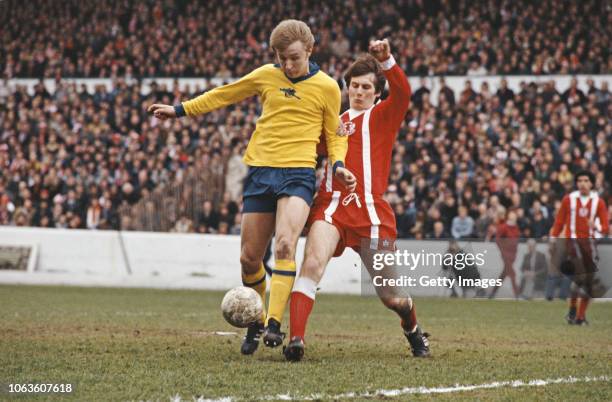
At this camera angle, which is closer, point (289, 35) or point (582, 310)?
point (289, 35)

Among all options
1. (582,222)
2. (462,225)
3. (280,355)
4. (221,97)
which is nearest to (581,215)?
(582,222)

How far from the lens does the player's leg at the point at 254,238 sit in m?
7.12

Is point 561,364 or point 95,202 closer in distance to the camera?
point 561,364

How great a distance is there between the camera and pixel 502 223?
59.0 feet

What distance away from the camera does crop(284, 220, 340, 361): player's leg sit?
267 inches

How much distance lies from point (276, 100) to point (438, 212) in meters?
12.0

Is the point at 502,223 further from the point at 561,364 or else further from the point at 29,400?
the point at 29,400

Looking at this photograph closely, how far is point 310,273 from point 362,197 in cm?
70

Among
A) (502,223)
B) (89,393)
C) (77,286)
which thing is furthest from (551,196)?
(89,393)

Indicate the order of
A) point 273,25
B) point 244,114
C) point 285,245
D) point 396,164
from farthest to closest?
point 273,25
point 244,114
point 396,164
point 285,245

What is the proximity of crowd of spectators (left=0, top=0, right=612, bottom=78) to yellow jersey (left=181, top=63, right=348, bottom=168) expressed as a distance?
17.6 meters

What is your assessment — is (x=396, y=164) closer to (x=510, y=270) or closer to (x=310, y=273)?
(x=510, y=270)

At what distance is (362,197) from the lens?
23.5ft

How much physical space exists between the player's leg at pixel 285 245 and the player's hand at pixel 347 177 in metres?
0.34
